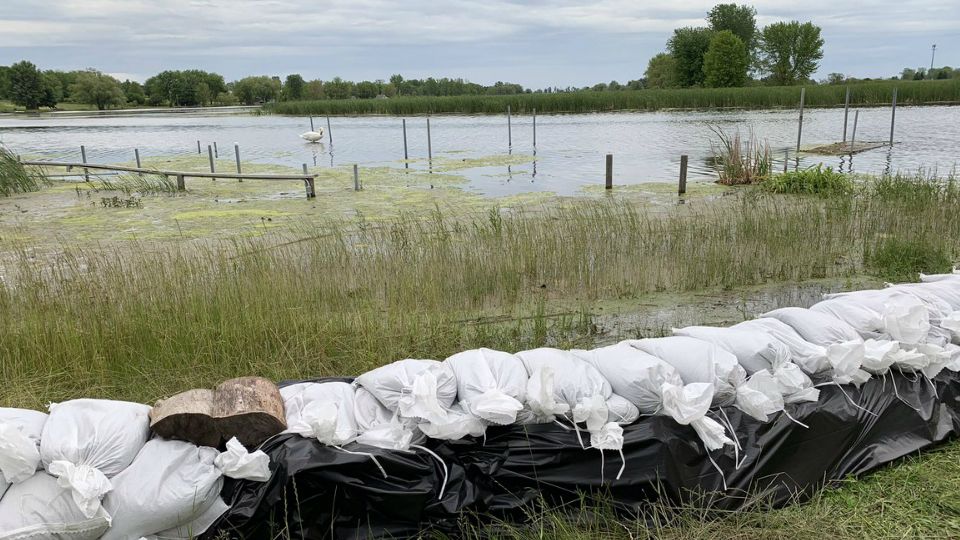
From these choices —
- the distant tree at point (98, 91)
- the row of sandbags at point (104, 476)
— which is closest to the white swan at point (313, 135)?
the row of sandbags at point (104, 476)

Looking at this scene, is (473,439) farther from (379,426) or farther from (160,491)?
(160,491)

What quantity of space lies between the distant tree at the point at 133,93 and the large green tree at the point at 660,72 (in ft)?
214

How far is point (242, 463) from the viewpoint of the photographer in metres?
2.23

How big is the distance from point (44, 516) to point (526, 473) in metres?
1.56

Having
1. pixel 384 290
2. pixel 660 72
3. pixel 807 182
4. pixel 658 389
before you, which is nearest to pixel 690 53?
pixel 660 72

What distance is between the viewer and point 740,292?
5.89 meters

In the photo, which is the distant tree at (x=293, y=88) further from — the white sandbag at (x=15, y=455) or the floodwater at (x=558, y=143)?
the white sandbag at (x=15, y=455)

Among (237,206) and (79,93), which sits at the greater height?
(79,93)

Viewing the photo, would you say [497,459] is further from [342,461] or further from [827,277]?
[827,277]

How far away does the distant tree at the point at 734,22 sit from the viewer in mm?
75188

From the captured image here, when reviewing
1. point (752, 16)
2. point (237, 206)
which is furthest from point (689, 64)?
point (237, 206)

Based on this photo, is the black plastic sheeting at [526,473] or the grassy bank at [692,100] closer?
the black plastic sheeting at [526,473]

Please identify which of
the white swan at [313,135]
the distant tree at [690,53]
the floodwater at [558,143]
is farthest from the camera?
the distant tree at [690,53]

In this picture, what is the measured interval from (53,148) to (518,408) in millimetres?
30465
